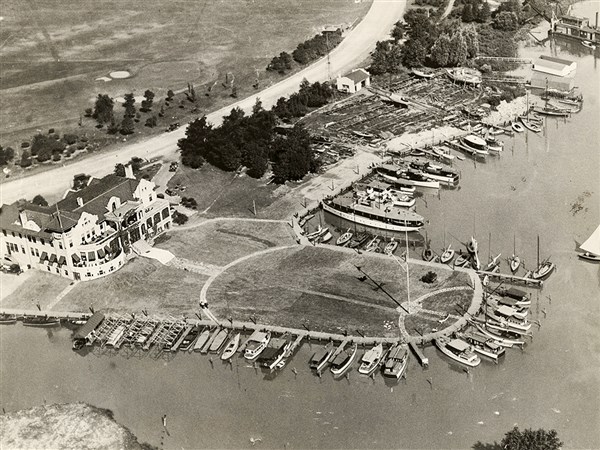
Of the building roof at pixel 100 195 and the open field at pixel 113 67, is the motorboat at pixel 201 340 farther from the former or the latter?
the open field at pixel 113 67

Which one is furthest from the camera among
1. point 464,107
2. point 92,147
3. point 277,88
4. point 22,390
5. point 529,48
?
point 529,48

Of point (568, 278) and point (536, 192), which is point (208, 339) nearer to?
point (568, 278)

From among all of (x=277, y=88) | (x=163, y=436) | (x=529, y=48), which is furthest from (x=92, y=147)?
(x=529, y=48)

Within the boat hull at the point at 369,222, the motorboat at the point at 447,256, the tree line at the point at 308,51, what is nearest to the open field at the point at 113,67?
the tree line at the point at 308,51

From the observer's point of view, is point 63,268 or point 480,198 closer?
point 63,268

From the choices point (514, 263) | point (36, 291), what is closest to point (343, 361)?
point (514, 263)
